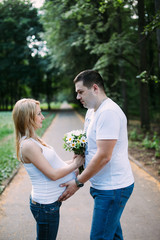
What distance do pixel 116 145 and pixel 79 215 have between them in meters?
2.39

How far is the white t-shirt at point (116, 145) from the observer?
1923mm

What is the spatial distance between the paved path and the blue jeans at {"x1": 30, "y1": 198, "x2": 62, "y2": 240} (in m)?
1.28

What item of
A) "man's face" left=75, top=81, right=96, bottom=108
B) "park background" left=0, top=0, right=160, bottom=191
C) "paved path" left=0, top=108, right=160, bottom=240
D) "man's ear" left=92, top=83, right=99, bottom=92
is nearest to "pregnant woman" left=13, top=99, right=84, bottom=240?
"man's face" left=75, top=81, right=96, bottom=108

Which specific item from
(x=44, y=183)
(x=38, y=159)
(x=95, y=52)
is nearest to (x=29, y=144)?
(x=38, y=159)

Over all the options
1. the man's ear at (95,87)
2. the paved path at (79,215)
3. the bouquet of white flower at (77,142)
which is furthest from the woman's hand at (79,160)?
the paved path at (79,215)

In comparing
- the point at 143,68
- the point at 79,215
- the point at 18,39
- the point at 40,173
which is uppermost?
the point at 18,39

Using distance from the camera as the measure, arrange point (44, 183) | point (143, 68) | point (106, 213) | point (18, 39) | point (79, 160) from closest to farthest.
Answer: point (106, 213)
point (44, 183)
point (79, 160)
point (143, 68)
point (18, 39)

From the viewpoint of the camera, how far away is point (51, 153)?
2199mm

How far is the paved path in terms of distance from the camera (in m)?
3.40

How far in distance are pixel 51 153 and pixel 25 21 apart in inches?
1170

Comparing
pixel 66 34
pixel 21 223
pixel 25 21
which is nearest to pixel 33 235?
pixel 21 223

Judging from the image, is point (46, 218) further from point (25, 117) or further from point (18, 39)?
point (18, 39)

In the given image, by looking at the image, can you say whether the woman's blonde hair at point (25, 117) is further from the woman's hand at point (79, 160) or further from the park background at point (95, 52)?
the park background at point (95, 52)

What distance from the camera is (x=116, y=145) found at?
2053mm
